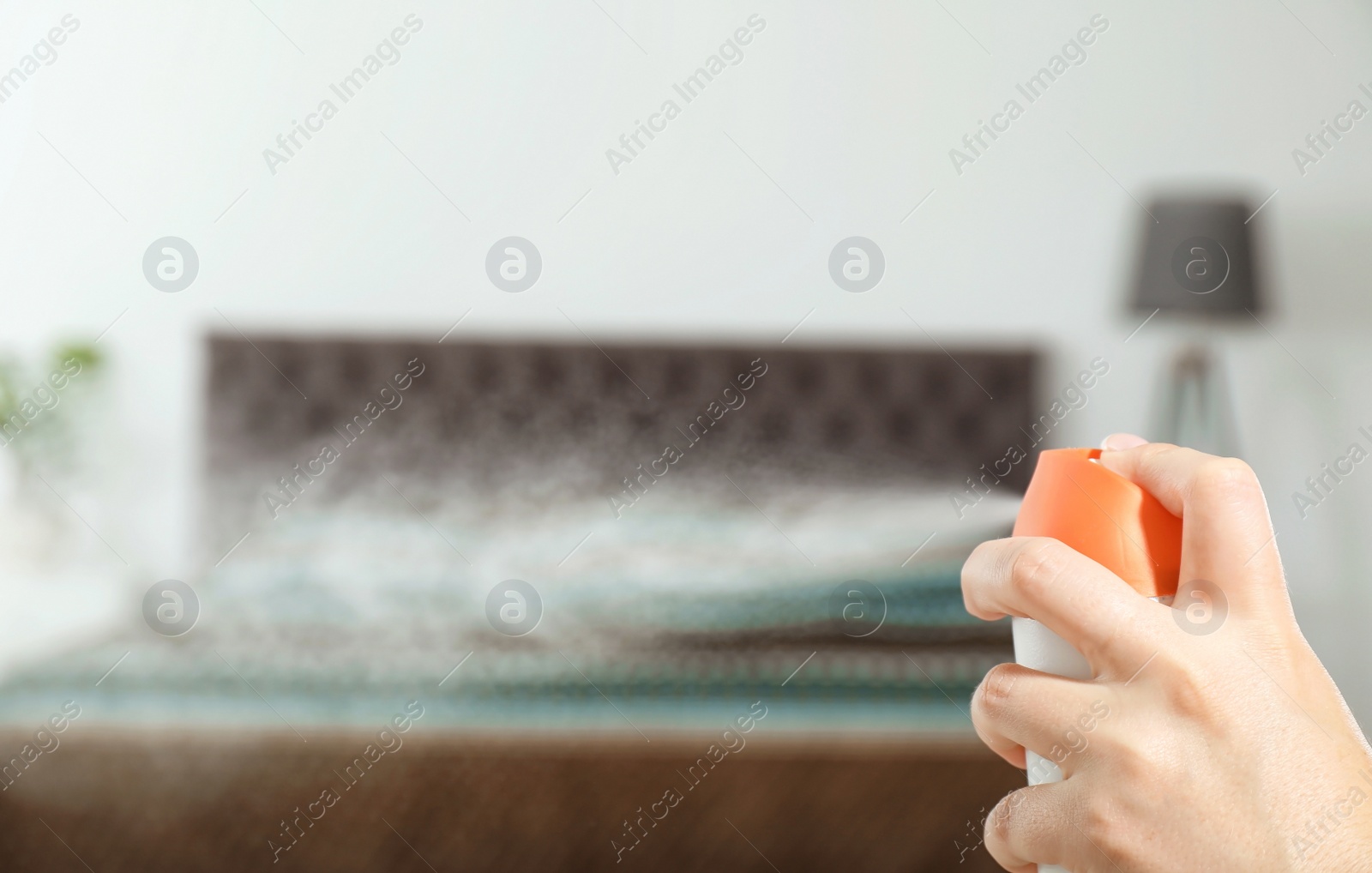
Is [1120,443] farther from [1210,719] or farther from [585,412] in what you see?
[585,412]

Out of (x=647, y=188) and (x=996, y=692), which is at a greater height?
(x=647, y=188)

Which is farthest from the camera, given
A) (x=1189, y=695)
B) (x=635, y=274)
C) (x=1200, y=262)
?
(x=635, y=274)

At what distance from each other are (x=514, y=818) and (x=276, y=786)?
0.43 m

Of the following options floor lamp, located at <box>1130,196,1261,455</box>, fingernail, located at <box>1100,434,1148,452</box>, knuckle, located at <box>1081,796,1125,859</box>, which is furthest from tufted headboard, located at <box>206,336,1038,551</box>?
knuckle, located at <box>1081,796,1125,859</box>

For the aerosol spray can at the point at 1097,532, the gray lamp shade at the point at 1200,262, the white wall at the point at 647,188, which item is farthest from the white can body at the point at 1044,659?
the gray lamp shade at the point at 1200,262

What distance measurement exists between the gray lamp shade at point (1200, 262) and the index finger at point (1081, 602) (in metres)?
1.80

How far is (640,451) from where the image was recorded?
6.36 ft

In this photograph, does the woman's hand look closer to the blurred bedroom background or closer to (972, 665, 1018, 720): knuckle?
(972, 665, 1018, 720): knuckle

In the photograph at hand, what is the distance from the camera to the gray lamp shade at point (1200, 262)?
1854mm

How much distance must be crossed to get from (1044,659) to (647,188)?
5.78 feet

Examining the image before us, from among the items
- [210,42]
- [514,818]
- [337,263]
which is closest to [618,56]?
[337,263]

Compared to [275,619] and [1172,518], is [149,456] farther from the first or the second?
[1172,518]

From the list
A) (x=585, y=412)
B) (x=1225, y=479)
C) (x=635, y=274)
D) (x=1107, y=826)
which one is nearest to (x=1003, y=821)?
(x=1107, y=826)

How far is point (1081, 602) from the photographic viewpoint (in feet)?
Answer: 0.96
